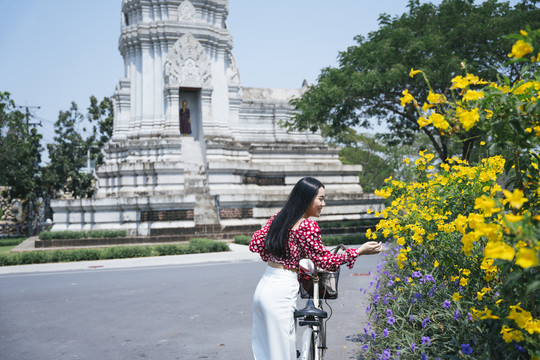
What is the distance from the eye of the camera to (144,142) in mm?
22297

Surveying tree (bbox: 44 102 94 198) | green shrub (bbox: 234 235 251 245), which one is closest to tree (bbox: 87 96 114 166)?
tree (bbox: 44 102 94 198)

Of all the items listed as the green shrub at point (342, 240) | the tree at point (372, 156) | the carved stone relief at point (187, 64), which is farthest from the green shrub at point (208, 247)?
the tree at point (372, 156)

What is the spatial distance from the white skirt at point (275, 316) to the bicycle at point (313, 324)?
0.08m

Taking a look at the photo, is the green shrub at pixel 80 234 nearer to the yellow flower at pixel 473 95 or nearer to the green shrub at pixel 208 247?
the green shrub at pixel 208 247

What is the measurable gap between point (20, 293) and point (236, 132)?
1687 cm

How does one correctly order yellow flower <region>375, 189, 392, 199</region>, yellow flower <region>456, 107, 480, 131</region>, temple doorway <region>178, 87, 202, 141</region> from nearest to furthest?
yellow flower <region>456, 107, 480, 131</region>, yellow flower <region>375, 189, 392, 199</region>, temple doorway <region>178, 87, 202, 141</region>

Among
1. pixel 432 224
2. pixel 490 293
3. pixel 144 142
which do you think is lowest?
pixel 490 293

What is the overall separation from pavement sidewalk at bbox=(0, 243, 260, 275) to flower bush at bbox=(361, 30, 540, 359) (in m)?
7.25

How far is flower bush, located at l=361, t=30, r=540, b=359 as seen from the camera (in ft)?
7.81

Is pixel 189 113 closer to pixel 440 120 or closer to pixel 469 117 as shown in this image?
pixel 440 120

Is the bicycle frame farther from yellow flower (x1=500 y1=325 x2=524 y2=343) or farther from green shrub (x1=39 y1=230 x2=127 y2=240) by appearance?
green shrub (x1=39 y1=230 x2=127 y2=240)

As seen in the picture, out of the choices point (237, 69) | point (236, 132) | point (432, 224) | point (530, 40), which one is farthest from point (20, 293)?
point (237, 69)

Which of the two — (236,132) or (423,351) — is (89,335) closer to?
(423,351)

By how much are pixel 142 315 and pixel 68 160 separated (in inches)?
993
